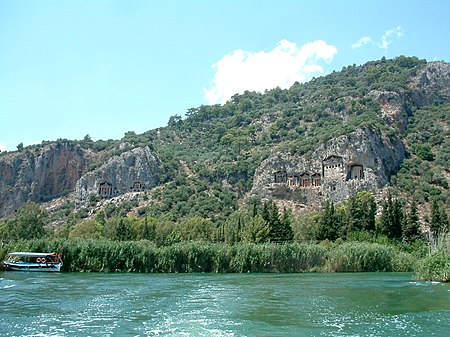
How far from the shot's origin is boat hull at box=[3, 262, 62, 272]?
6016 cm

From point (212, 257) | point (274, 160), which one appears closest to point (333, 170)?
point (274, 160)

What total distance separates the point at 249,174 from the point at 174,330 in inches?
4310

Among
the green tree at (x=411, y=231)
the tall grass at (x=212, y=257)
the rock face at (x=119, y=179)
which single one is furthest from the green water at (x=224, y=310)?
the rock face at (x=119, y=179)

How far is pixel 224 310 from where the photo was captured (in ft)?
93.2

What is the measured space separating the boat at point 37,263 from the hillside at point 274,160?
144ft

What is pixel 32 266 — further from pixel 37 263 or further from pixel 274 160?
pixel 274 160

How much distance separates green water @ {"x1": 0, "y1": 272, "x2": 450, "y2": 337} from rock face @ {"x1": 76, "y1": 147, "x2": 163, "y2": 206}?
90551 millimetres

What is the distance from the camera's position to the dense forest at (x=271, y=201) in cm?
8200

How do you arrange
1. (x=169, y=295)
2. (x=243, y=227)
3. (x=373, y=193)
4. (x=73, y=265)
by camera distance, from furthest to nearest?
(x=373, y=193) → (x=243, y=227) → (x=73, y=265) → (x=169, y=295)

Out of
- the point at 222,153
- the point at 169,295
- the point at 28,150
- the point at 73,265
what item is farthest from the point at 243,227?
the point at 28,150

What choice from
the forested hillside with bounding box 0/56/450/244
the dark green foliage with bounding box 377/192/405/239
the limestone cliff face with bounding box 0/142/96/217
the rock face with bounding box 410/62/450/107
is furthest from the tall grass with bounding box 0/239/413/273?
the rock face with bounding box 410/62/450/107

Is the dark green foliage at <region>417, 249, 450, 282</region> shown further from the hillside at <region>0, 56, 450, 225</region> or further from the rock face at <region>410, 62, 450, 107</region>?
the rock face at <region>410, 62, 450, 107</region>

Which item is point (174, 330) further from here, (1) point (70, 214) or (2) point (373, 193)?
(1) point (70, 214)

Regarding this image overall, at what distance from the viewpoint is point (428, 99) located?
6029 inches
